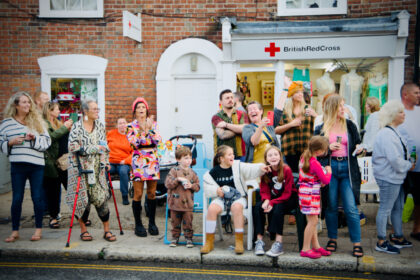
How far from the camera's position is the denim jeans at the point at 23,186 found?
584 cm

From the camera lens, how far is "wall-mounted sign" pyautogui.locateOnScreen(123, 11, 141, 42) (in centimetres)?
861

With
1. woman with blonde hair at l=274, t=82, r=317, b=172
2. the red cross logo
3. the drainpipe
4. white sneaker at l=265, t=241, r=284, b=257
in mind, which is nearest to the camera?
white sneaker at l=265, t=241, r=284, b=257

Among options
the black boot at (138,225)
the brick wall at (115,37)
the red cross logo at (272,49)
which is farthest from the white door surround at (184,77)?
the black boot at (138,225)

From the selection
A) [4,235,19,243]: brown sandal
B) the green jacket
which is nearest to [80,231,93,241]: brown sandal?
[4,235,19,243]: brown sandal

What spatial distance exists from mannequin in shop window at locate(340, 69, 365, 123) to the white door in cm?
296

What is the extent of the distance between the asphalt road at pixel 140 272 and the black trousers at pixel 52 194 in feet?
5.30

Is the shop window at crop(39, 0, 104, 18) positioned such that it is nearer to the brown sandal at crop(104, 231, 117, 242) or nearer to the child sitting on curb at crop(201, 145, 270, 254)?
the brown sandal at crop(104, 231, 117, 242)

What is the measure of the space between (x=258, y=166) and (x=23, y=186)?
10.8 feet

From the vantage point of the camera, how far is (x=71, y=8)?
9953 mm

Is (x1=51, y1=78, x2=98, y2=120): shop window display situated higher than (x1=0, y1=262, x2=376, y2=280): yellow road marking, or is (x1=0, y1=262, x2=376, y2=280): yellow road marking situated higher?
(x1=51, y1=78, x2=98, y2=120): shop window display

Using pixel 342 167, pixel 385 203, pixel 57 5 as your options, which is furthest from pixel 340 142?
pixel 57 5

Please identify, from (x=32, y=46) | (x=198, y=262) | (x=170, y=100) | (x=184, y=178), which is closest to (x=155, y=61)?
(x=170, y=100)

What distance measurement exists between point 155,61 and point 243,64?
2.04 metres

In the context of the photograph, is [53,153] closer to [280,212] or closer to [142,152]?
[142,152]
